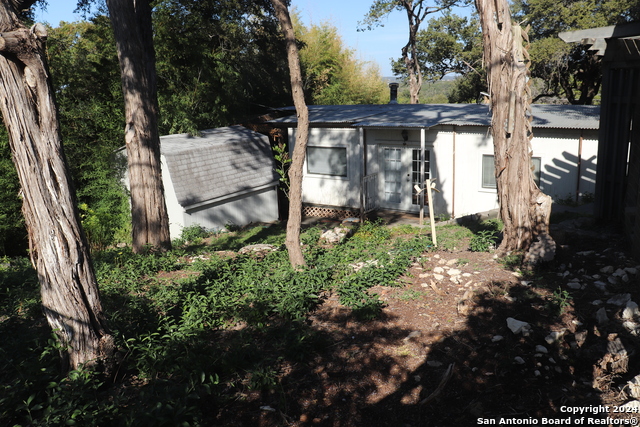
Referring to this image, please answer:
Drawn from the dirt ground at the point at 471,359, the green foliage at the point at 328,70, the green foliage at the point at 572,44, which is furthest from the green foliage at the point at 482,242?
the green foliage at the point at 328,70

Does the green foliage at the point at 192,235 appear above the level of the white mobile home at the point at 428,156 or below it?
below

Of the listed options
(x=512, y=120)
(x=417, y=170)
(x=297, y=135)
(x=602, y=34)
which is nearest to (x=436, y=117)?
(x=417, y=170)

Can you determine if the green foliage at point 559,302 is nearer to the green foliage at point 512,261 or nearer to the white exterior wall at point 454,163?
the green foliage at point 512,261

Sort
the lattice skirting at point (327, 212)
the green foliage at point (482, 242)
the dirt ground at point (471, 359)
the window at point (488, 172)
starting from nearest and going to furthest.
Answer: the dirt ground at point (471, 359) → the green foliage at point (482, 242) → the window at point (488, 172) → the lattice skirting at point (327, 212)

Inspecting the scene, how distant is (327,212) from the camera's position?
16812mm

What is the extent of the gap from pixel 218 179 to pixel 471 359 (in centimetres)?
1140

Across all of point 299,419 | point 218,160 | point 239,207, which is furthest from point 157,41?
point 299,419

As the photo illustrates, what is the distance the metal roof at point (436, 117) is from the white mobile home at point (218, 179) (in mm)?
1581

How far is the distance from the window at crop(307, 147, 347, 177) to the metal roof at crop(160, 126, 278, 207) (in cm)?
139

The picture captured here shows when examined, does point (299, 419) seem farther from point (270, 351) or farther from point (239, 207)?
point (239, 207)

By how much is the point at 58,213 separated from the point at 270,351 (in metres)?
2.63

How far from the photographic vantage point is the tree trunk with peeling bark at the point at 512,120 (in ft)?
25.6

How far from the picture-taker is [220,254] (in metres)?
10.6

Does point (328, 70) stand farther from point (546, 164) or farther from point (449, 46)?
point (546, 164)
